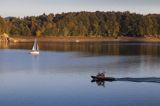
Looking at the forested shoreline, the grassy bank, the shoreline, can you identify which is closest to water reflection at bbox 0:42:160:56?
the shoreline

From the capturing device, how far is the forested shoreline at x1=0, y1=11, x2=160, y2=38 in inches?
6594

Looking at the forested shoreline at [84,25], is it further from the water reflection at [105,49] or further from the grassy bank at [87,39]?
the water reflection at [105,49]

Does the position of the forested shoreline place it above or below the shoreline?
above

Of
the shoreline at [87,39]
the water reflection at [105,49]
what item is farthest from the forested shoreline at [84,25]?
the water reflection at [105,49]

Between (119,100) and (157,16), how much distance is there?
159 metres

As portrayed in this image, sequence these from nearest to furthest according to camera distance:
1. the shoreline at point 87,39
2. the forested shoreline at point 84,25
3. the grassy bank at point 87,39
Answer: the shoreline at point 87,39 < the grassy bank at point 87,39 < the forested shoreline at point 84,25

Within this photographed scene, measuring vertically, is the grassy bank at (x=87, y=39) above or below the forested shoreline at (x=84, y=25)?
below

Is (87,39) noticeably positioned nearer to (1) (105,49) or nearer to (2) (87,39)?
(2) (87,39)

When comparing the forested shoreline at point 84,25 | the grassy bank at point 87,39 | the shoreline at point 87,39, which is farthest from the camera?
the forested shoreline at point 84,25

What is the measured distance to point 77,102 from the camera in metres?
34.6

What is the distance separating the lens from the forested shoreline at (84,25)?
167500mm

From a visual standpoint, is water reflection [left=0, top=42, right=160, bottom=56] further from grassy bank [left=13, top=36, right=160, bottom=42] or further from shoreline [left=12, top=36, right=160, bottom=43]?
grassy bank [left=13, top=36, right=160, bottom=42]

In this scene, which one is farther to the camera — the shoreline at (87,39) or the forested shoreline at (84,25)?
the forested shoreline at (84,25)

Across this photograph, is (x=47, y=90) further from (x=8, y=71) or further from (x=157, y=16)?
(x=157, y=16)
